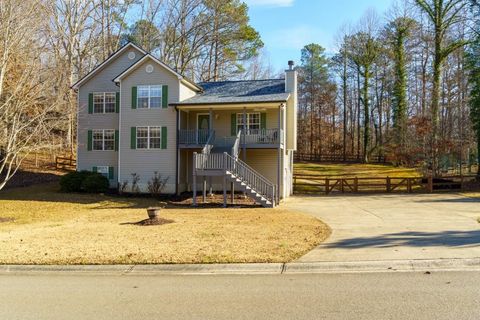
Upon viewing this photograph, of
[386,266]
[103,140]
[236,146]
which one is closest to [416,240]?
[386,266]

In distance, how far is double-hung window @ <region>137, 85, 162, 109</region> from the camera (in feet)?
83.3

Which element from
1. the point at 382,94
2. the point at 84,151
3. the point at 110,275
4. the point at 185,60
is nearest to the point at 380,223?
the point at 110,275

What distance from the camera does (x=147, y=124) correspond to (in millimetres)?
25453

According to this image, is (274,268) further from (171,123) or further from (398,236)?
(171,123)

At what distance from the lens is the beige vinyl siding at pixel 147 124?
82.3ft

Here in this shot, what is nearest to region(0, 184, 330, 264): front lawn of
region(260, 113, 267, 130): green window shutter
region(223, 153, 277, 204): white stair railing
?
region(223, 153, 277, 204): white stair railing

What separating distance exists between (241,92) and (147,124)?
613 cm

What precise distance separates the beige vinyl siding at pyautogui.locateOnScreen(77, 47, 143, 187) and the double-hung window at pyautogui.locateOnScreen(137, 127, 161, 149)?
8.34 ft

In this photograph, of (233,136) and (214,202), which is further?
(233,136)

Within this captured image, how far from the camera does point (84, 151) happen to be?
27.4 meters

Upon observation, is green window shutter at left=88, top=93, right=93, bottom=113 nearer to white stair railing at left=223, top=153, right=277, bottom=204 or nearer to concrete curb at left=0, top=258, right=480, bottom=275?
white stair railing at left=223, top=153, right=277, bottom=204

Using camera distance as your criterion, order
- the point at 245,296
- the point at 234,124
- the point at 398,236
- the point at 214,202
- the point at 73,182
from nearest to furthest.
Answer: the point at 245,296
the point at 398,236
the point at 214,202
the point at 73,182
the point at 234,124

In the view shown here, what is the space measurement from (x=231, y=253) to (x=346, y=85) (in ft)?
177

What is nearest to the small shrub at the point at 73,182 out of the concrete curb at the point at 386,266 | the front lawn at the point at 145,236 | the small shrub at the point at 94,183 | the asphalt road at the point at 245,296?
the small shrub at the point at 94,183
